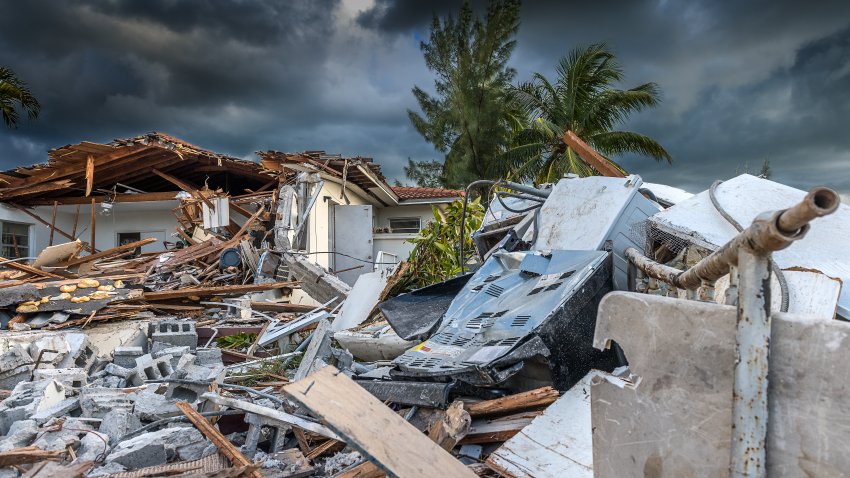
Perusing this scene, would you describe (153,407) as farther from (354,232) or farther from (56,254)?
(354,232)

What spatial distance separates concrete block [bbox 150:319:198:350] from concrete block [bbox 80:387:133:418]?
2.24m

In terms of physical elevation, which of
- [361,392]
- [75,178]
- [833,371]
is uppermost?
[75,178]

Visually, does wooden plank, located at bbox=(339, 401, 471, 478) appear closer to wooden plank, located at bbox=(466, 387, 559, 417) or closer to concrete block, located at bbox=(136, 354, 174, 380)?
wooden plank, located at bbox=(466, 387, 559, 417)

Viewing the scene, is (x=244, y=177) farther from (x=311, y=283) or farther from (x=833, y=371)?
(x=833, y=371)

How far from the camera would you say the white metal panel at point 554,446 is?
8.54 ft

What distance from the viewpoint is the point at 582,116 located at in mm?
20656

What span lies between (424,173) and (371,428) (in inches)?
1078

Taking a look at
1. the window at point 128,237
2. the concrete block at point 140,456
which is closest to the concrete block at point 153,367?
the concrete block at point 140,456

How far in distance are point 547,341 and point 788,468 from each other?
200 centimetres

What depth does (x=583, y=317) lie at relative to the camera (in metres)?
3.51

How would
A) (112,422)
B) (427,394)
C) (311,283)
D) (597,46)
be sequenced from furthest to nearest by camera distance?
1. (597,46)
2. (311,283)
3. (112,422)
4. (427,394)

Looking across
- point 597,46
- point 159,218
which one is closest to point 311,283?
point 159,218

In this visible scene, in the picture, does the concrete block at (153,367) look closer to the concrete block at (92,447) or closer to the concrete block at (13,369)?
the concrete block at (13,369)

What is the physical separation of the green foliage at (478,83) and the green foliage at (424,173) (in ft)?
13.4
